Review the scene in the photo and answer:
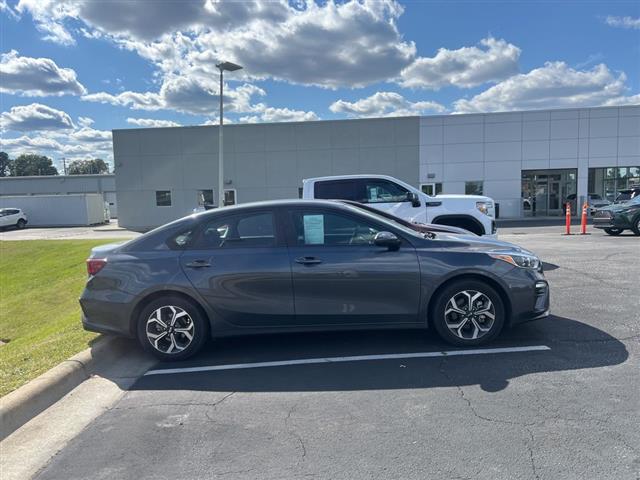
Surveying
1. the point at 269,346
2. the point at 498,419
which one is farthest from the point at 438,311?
the point at 269,346

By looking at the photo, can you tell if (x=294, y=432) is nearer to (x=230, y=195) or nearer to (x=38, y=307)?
(x=38, y=307)

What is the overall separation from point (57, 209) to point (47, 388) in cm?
4034

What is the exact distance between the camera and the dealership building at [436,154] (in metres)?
28.8

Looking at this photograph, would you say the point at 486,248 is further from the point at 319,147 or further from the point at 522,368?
the point at 319,147

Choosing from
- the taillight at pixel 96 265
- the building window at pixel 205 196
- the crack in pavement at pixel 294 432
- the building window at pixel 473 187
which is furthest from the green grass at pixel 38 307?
the building window at pixel 473 187

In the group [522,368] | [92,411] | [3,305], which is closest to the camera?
[92,411]

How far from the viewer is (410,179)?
29828 millimetres

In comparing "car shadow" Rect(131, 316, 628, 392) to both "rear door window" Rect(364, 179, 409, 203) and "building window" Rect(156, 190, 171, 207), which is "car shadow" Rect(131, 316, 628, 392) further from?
"building window" Rect(156, 190, 171, 207)

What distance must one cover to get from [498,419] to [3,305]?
42.2 feet

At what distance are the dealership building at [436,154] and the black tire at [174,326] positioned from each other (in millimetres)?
25870

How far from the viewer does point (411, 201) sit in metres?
8.99

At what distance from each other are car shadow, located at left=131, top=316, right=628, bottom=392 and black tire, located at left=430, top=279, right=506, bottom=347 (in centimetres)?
14

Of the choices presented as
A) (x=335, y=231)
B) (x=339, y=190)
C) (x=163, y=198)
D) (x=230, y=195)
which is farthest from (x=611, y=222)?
(x=163, y=198)

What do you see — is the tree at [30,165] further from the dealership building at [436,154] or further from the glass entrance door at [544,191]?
the glass entrance door at [544,191]
